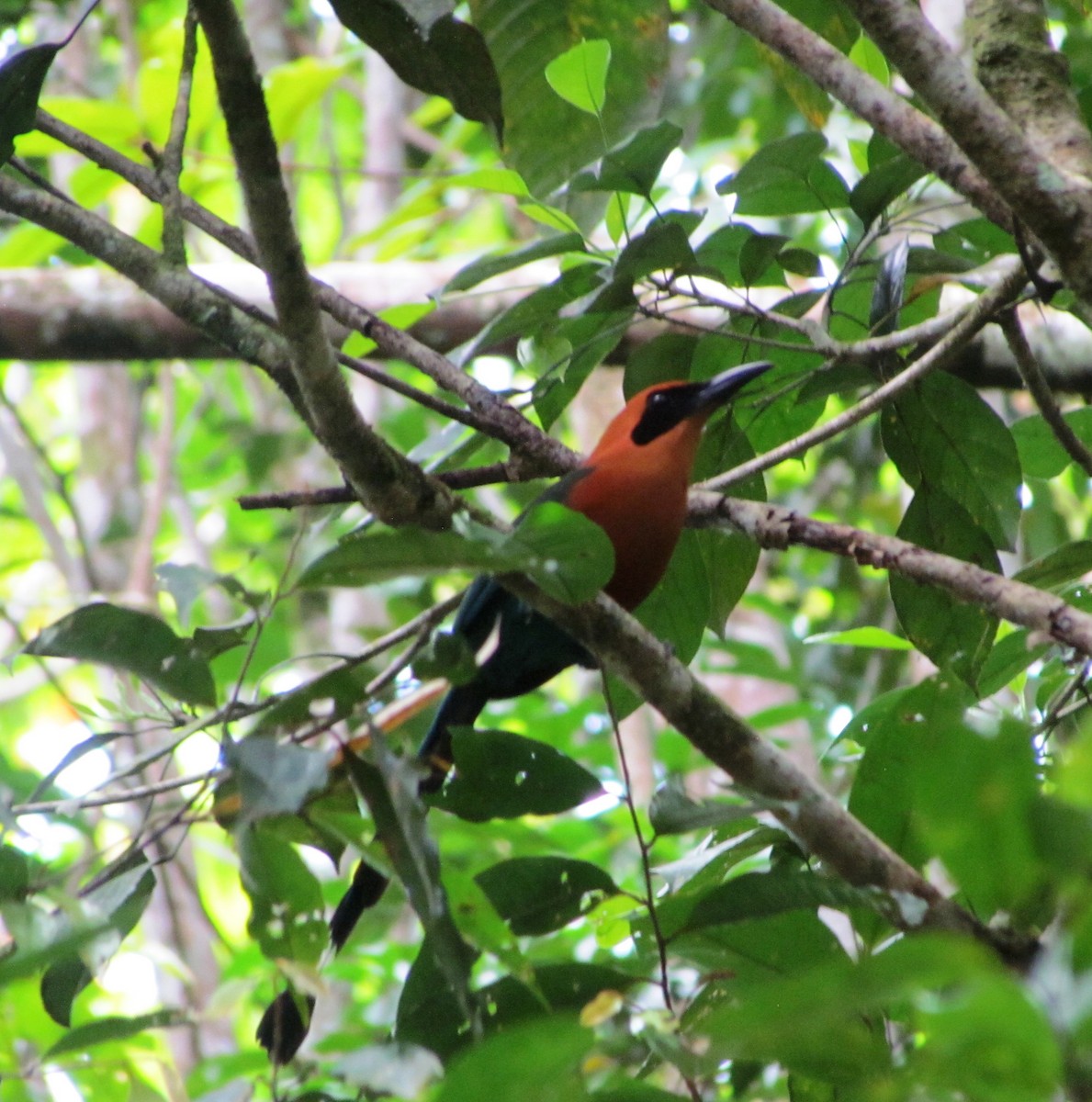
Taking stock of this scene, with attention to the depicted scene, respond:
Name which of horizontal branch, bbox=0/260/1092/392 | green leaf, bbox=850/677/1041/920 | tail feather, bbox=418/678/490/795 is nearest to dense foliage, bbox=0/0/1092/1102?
green leaf, bbox=850/677/1041/920

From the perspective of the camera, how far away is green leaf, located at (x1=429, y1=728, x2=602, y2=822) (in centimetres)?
176

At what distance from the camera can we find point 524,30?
268 cm

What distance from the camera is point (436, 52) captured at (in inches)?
75.4

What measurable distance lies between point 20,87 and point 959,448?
1.60 meters

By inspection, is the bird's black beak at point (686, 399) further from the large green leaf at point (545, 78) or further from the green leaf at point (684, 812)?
the green leaf at point (684, 812)

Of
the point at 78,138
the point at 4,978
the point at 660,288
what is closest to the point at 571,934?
the point at 660,288

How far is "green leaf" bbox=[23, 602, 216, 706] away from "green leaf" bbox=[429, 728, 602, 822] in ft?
1.14

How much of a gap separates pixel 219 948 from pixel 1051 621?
518cm

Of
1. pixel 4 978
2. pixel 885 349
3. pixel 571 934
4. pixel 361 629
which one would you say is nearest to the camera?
pixel 4 978

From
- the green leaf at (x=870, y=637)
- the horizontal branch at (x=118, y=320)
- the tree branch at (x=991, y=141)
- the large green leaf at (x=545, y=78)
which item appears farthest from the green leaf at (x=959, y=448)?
the horizontal branch at (x=118, y=320)

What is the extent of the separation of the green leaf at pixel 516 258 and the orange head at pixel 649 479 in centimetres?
43

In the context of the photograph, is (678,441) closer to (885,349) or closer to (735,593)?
(735,593)

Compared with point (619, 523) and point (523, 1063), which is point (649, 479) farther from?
point (523, 1063)

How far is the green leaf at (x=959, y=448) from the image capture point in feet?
7.62
